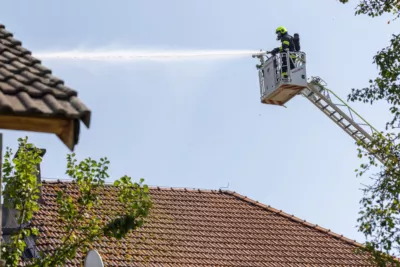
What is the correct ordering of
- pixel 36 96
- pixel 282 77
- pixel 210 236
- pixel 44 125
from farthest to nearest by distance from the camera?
pixel 282 77 → pixel 210 236 → pixel 36 96 → pixel 44 125

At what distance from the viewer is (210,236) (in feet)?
69.2

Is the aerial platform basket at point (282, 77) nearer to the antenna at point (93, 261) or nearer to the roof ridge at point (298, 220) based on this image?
the roof ridge at point (298, 220)

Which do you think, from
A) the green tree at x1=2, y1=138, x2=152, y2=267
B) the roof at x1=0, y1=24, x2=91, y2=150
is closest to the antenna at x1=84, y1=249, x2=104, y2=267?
the green tree at x1=2, y1=138, x2=152, y2=267

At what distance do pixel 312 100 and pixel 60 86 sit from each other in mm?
18189

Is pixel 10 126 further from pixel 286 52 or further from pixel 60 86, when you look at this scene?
pixel 286 52

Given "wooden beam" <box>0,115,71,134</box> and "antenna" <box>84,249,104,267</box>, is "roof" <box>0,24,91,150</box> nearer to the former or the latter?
"wooden beam" <box>0,115,71,134</box>

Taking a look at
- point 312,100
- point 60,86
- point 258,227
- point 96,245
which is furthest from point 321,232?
point 60,86

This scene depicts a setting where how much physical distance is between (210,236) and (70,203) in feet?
26.8

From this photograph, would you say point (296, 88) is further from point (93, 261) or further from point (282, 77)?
point (93, 261)

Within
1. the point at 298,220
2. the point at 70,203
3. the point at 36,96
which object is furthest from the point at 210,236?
the point at 36,96

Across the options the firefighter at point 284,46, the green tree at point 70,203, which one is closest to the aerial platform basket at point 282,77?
the firefighter at point 284,46

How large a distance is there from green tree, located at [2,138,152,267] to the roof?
591cm

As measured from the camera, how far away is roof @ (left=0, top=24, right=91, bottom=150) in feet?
19.0

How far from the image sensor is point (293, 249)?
21.7m
